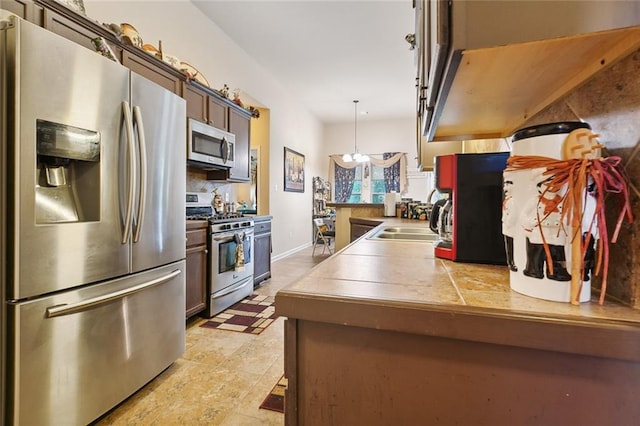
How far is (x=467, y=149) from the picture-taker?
86.9 inches

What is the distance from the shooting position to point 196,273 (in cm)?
250

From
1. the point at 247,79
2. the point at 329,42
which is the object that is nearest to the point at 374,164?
the point at 329,42

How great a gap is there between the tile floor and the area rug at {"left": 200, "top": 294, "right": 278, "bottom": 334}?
0.33ft

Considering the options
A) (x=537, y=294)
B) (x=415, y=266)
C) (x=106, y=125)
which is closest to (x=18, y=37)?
(x=106, y=125)

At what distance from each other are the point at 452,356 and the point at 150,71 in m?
2.61

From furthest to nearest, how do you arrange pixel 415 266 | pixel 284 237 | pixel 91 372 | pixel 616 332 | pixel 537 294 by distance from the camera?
pixel 284 237 → pixel 91 372 → pixel 415 266 → pixel 537 294 → pixel 616 332

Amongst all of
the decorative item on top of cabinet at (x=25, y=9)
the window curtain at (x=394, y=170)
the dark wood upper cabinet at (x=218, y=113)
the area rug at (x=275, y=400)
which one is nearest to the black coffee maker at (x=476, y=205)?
the area rug at (x=275, y=400)

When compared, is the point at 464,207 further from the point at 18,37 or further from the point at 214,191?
the point at 214,191

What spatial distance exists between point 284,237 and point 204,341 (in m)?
3.48

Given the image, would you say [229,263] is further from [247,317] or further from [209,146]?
[209,146]

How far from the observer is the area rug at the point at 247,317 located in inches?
98.1

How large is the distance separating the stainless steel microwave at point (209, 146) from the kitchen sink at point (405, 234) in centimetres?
181

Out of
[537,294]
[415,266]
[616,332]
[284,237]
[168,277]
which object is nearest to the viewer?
[616,332]

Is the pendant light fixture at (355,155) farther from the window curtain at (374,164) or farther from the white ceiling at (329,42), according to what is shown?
the white ceiling at (329,42)
